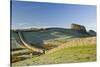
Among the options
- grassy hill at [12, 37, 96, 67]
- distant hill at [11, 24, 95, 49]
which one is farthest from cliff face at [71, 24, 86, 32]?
grassy hill at [12, 37, 96, 67]

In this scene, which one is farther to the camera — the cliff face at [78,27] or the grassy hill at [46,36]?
the cliff face at [78,27]

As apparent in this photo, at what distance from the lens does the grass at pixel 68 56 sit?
7.02 ft

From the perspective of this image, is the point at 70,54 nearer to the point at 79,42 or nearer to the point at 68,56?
the point at 68,56

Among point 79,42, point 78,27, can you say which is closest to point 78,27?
point 78,27

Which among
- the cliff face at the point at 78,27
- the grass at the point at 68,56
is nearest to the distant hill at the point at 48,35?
the cliff face at the point at 78,27

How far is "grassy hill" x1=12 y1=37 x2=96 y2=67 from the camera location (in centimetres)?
214

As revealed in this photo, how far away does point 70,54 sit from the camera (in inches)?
89.0

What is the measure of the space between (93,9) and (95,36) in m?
0.35

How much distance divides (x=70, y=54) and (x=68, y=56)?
37mm

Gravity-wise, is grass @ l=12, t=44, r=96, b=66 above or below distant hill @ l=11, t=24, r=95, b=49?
below

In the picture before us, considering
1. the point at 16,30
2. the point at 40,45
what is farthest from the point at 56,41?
the point at 16,30

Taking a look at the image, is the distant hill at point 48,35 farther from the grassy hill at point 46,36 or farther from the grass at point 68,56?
the grass at point 68,56

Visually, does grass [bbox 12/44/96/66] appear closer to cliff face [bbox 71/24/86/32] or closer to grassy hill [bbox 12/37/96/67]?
grassy hill [bbox 12/37/96/67]
